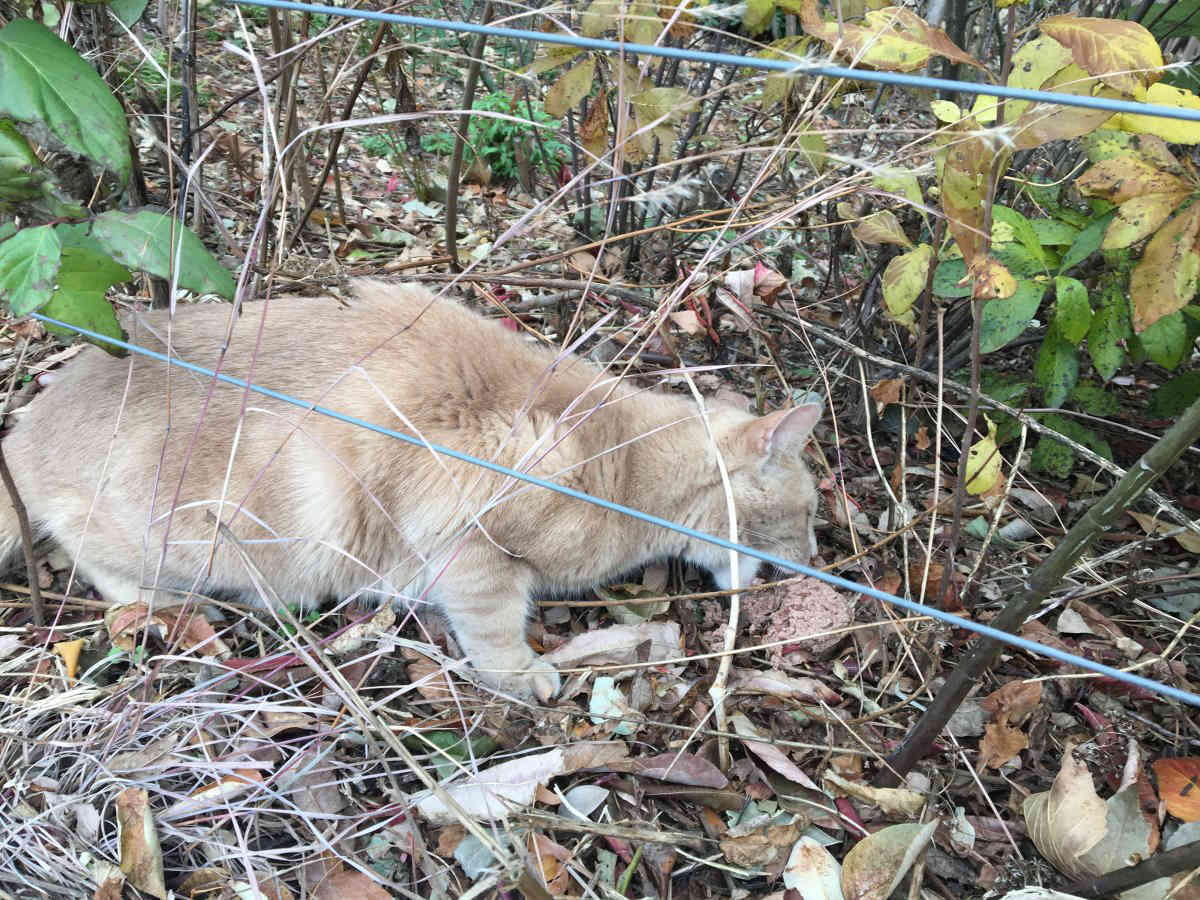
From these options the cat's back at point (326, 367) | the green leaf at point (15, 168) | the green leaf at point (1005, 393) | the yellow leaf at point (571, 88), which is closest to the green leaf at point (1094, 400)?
the green leaf at point (1005, 393)

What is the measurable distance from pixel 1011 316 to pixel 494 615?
1.75 m

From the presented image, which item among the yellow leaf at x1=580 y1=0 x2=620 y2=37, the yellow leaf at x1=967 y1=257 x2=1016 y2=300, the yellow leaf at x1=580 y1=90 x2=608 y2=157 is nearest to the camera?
the yellow leaf at x1=967 y1=257 x2=1016 y2=300

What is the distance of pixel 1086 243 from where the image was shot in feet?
7.75

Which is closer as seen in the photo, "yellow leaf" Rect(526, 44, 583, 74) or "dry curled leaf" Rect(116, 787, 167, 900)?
"dry curled leaf" Rect(116, 787, 167, 900)

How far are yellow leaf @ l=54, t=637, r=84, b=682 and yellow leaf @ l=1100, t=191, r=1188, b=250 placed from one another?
2.96m

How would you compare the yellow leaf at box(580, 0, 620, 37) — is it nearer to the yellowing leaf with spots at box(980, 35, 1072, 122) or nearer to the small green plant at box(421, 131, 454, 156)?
the yellowing leaf with spots at box(980, 35, 1072, 122)

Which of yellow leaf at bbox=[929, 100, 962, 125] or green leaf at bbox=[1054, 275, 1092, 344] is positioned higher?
yellow leaf at bbox=[929, 100, 962, 125]

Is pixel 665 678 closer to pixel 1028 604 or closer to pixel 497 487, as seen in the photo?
pixel 497 487

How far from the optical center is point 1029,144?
1625 millimetres

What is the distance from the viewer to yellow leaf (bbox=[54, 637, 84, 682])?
2.36 m

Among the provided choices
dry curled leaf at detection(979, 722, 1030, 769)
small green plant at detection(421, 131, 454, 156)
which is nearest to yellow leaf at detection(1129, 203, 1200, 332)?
dry curled leaf at detection(979, 722, 1030, 769)

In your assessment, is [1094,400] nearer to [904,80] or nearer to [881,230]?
[881,230]

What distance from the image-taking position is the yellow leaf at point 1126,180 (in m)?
1.97

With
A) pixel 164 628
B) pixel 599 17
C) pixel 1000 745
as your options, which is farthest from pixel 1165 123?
pixel 164 628
